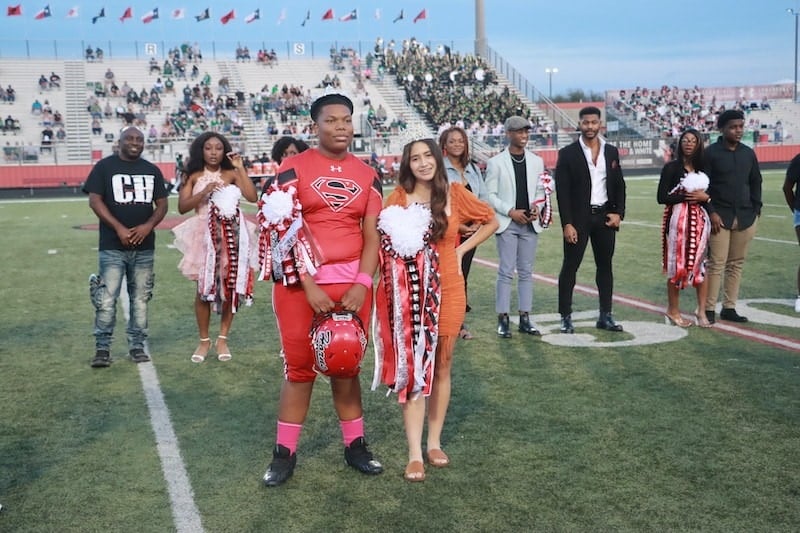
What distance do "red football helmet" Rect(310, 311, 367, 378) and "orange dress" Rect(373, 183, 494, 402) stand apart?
1.08 feet

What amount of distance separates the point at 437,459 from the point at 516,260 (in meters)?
3.51

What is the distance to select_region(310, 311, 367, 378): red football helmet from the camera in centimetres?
404

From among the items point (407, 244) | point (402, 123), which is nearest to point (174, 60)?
point (402, 123)

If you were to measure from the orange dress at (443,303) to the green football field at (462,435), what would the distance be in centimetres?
52

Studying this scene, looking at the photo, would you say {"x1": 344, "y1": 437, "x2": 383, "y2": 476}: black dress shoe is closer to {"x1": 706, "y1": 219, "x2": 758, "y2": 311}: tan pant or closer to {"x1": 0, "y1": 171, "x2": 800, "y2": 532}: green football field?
{"x1": 0, "y1": 171, "x2": 800, "y2": 532}: green football field

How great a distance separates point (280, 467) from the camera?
A: 444 cm

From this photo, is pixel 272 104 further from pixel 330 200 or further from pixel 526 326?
pixel 330 200

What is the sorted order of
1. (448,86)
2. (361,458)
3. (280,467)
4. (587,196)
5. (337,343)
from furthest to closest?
(448,86)
(587,196)
(361,458)
(280,467)
(337,343)

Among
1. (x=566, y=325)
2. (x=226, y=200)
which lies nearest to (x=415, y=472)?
(x=226, y=200)

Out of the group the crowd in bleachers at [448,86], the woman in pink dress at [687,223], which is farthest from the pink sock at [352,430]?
the crowd in bleachers at [448,86]

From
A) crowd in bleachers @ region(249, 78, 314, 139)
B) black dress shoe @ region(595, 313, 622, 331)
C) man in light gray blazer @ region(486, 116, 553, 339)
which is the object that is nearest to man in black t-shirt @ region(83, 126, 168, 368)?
man in light gray blazer @ region(486, 116, 553, 339)

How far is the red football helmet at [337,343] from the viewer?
13.3 ft

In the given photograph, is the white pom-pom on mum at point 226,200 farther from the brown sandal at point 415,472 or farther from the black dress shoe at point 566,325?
the brown sandal at point 415,472

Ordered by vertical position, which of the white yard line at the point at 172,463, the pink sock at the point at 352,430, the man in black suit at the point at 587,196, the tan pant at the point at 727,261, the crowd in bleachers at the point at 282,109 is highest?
the crowd in bleachers at the point at 282,109
